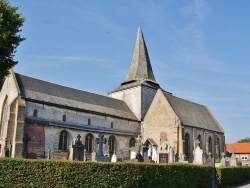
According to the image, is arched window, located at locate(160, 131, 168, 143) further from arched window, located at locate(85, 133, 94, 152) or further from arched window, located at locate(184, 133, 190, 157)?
arched window, located at locate(85, 133, 94, 152)

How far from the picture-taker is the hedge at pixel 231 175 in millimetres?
18078

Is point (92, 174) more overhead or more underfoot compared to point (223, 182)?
more overhead

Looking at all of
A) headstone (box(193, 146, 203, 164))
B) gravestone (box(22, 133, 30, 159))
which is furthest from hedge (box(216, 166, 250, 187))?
gravestone (box(22, 133, 30, 159))

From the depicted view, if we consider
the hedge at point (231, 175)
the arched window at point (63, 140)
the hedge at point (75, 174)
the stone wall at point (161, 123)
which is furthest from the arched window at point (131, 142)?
the hedge at point (75, 174)

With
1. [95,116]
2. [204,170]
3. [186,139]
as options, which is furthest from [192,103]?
[204,170]

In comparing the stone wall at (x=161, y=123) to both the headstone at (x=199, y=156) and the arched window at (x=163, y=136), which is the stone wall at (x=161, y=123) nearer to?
the arched window at (x=163, y=136)

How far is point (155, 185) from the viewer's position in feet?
40.8

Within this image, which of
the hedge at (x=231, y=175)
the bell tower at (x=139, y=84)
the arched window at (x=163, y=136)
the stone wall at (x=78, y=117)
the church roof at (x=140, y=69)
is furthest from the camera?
the church roof at (x=140, y=69)

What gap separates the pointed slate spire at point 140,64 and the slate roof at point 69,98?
5072 mm

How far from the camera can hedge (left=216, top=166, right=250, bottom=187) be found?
59.3ft

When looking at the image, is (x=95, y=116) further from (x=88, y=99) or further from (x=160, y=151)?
(x=160, y=151)

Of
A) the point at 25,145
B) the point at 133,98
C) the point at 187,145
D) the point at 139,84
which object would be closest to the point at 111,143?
the point at 133,98

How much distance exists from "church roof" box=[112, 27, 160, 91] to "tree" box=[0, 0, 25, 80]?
77.0 ft

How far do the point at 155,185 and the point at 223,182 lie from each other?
26.7ft
